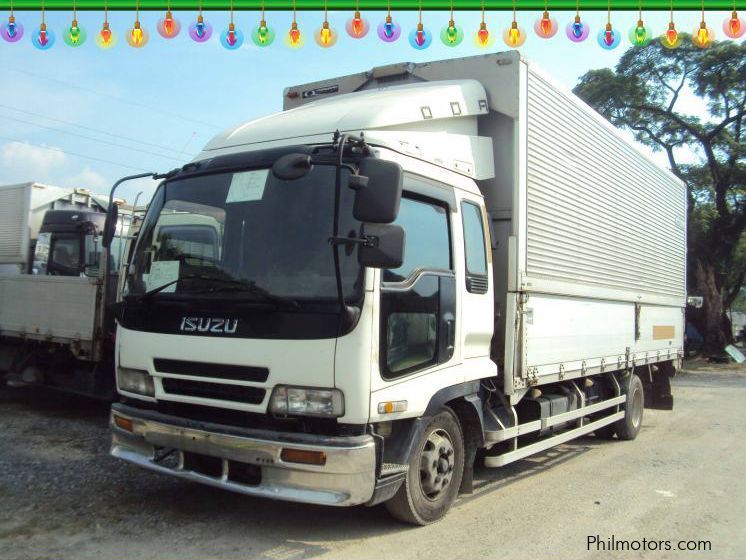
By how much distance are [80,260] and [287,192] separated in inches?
310

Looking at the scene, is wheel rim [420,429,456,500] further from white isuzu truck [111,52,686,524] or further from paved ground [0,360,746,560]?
paved ground [0,360,746,560]

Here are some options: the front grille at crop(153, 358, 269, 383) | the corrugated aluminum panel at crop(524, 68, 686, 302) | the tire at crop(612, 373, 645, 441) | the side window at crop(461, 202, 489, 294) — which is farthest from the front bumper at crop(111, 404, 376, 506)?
the tire at crop(612, 373, 645, 441)

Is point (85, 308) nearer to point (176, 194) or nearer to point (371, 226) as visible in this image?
point (176, 194)

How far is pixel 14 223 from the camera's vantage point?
1235cm

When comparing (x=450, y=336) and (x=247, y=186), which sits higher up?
(x=247, y=186)

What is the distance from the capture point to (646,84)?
2327cm

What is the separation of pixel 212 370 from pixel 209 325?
0.29 metres

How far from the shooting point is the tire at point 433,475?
432 centimetres

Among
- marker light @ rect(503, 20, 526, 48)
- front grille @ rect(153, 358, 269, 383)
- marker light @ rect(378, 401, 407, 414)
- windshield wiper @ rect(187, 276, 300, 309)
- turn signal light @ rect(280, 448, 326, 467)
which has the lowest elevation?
turn signal light @ rect(280, 448, 326, 467)

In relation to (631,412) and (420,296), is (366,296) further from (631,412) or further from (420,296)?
(631,412)

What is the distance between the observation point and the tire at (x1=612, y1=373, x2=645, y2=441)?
8.30m

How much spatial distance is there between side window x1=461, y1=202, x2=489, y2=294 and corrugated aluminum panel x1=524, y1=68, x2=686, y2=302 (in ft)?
1.86

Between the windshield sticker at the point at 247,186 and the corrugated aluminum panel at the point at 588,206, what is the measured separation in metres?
2.40

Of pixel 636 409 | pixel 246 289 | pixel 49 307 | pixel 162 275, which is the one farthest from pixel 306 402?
pixel 636 409
